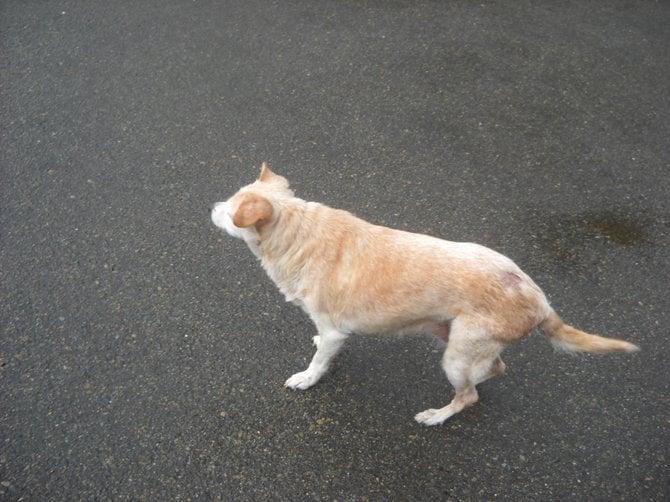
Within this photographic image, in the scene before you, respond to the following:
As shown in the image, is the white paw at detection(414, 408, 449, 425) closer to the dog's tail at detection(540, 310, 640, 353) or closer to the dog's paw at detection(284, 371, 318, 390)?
the dog's paw at detection(284, 371, 318, 390)

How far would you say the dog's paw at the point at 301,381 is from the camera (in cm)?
365

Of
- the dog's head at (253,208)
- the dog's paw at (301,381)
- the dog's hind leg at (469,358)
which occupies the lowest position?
the dog's paw at (301,381)

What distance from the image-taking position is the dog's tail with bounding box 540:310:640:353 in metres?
2.91

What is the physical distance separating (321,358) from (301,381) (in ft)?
0.90

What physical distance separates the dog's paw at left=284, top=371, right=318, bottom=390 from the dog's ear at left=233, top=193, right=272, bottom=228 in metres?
1.22

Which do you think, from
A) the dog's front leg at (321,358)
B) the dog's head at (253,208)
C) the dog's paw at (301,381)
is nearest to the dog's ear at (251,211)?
the dog's head at (253,208)

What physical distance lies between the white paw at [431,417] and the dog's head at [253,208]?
5.19 feet

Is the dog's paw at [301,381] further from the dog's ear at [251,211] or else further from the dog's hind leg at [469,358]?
the dog's ear at [251,211]

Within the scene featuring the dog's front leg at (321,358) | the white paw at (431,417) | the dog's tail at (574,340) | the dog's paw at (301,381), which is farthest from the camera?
the dog's paw at (301,381)

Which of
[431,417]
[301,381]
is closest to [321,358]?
[301,381]

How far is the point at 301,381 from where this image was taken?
3672 mm

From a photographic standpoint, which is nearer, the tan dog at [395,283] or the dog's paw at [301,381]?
the tan dog at [395,283]

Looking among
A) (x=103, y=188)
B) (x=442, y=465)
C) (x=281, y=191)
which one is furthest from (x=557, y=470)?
(x=103, y=188)

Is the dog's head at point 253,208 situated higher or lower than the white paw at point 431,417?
higher
